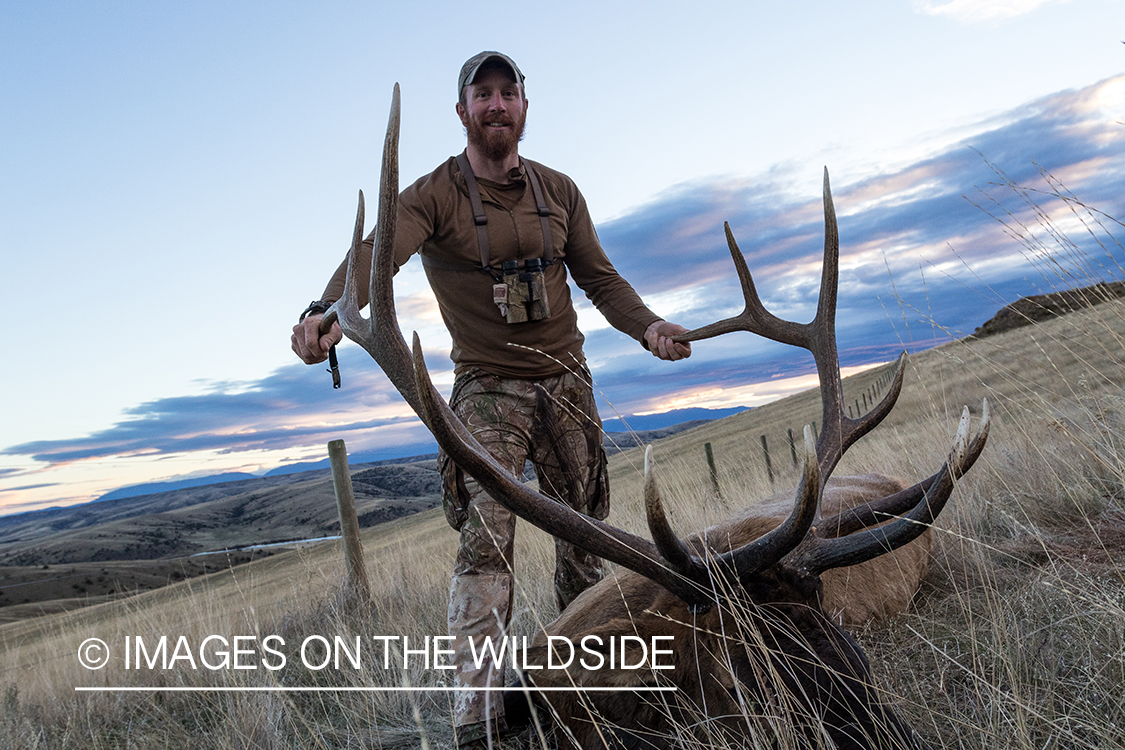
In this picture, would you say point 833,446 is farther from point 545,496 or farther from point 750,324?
point 545,496

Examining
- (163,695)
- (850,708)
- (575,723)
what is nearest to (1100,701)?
(850,708)

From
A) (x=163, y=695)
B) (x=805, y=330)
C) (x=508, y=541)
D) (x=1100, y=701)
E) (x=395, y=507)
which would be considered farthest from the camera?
(x=395, y=507)

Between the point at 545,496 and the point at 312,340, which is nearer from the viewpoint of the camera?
the point at 545,496

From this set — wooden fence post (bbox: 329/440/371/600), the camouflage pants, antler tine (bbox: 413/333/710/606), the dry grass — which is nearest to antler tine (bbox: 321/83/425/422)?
antler tine (bbox: 413/333/710/606)

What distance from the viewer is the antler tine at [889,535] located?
2.24m

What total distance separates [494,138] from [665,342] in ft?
4.16

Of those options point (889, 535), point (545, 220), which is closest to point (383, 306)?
point (545, 220)

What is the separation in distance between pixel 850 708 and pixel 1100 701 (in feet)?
2.80

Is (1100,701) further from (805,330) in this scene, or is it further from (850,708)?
(805,330)

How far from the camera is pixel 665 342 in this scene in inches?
138

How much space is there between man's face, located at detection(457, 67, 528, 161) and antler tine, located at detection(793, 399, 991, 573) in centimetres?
221

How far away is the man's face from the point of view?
3309 millimetres

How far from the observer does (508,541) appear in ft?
9.83

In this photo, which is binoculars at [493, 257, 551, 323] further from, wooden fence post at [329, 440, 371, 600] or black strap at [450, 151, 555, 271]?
wooden fence post at [329, 440, 371, 600]
